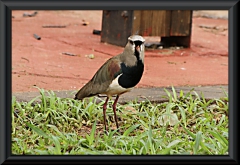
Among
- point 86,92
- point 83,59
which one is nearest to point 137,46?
point 86,92

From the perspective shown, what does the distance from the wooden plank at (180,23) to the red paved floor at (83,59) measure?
0.30 meters

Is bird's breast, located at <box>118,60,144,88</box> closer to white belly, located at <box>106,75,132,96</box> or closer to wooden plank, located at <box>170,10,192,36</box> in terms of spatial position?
white belly, located at <box>106,75,132,96</box>

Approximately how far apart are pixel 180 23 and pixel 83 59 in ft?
6.40

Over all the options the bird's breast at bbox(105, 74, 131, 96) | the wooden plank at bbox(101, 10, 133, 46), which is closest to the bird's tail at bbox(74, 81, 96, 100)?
the bird's breast at bbox(105, 74, 131, 96)

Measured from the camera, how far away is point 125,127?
4.52 meters

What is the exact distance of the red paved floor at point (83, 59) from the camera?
6.18 m

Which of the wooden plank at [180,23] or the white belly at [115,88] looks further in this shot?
the wooden plank at [180,23]

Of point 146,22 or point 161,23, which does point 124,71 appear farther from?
point 161,23

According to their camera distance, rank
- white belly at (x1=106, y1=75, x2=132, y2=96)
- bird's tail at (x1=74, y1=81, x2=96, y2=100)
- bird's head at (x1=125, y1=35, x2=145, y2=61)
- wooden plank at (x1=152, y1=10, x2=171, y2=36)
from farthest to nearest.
→ wooden plank at (x1=152, y1=10, x2=171, y2=36), bird's tail at (x1=74, y1=81, x2=96, y2=100), white belly at (x1=106, y1=75, x2=132, y2=96), bird's head at (x1=125, y1=35, x2=145, y2=61)

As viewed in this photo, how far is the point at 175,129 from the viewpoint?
175 inches

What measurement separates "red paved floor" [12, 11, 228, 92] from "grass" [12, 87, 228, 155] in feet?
3.13

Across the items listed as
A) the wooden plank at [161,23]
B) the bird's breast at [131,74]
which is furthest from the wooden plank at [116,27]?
the bird's breast at [131,74]

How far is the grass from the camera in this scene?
3.66m

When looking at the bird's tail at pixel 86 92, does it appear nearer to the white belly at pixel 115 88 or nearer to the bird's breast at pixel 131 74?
the white belly at pixel 115 88
